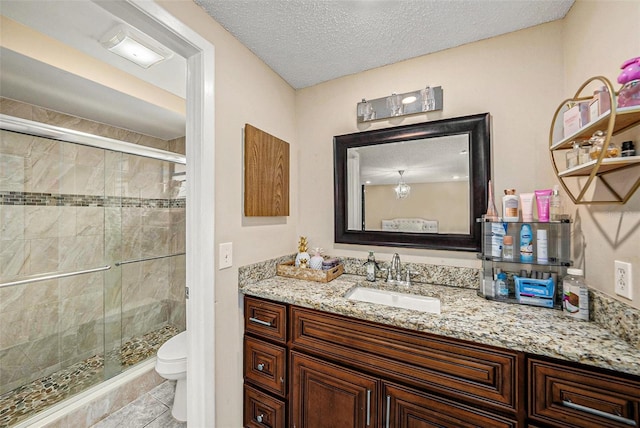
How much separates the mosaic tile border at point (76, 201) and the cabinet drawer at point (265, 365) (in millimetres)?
1240

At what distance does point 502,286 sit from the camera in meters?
1.22

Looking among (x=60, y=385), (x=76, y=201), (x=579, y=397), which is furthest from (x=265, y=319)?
(x=76, y=201)

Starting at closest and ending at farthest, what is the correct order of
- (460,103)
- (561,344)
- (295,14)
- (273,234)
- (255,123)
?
1. (561,344)
2. (295,14)
3. (460,103)
4. (255,123)
5. (273,234)

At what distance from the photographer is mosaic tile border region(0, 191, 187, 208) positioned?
204 centimetres

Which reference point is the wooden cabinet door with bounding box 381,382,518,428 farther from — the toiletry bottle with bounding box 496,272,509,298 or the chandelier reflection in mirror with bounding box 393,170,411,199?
the chandelier reflection in mirror with bounding box 393,170,411,199

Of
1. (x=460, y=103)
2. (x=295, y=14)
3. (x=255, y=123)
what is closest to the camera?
(x=295, y=14)

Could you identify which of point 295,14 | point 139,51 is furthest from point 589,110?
point 139,51

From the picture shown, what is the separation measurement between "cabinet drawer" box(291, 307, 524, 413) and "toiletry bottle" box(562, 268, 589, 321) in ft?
1.29

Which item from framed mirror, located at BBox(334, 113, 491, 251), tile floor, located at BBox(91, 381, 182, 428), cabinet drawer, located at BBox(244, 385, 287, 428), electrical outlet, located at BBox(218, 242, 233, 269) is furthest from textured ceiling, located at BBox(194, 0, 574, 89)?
tile floor, located at BBox(91, 381, 182, 428)

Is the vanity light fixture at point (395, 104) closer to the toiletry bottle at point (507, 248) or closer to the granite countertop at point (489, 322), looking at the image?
the toiletry bottle at point (507, 248)

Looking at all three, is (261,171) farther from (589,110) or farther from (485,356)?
(589,110)

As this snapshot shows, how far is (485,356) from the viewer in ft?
2.92

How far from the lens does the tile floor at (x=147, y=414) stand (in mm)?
1620

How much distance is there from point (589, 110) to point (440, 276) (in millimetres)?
955
